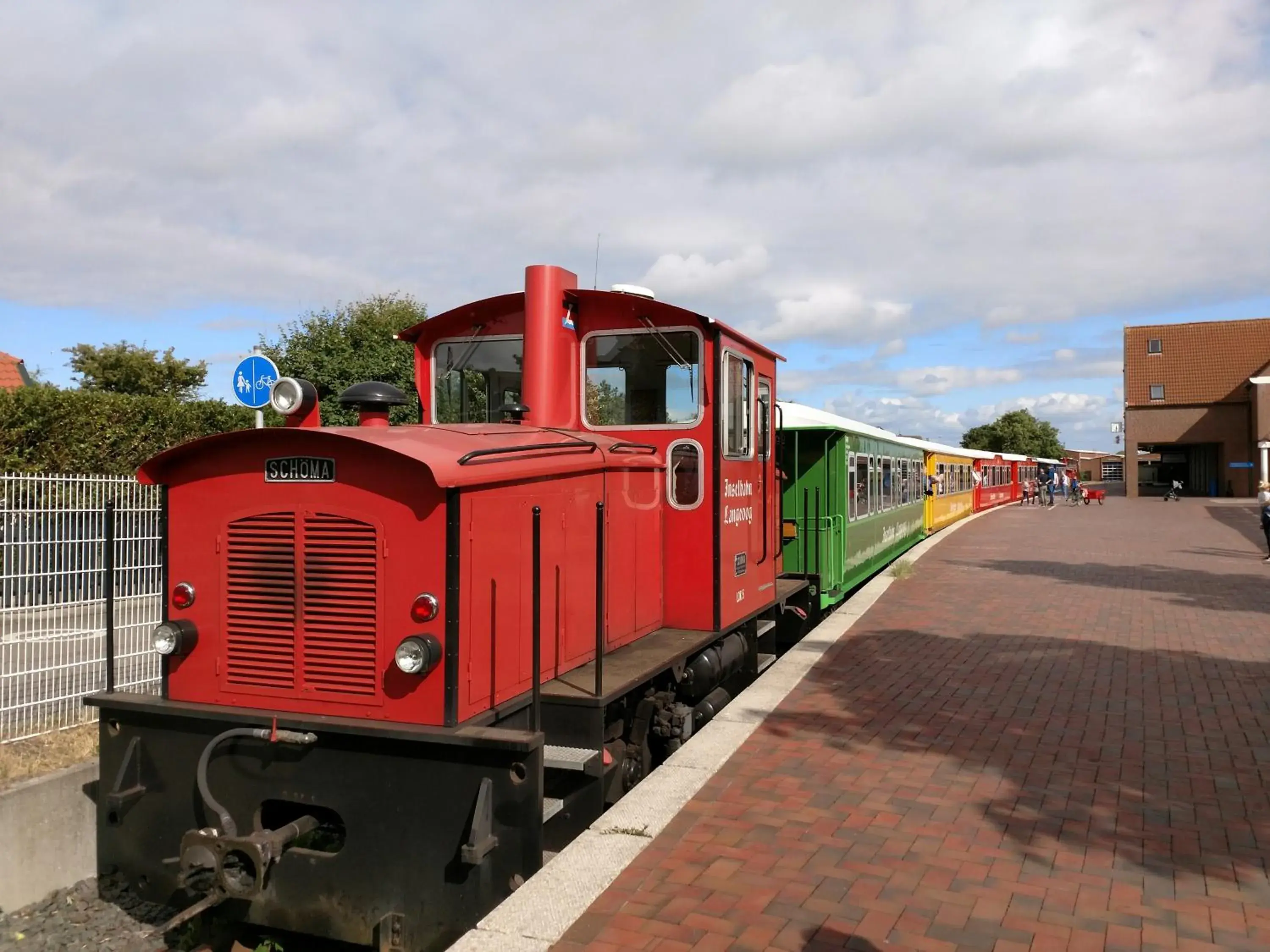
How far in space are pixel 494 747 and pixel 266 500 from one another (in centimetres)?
148

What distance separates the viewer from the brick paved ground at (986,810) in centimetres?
356

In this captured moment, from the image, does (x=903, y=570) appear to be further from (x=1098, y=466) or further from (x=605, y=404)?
(x=1098, y=466)

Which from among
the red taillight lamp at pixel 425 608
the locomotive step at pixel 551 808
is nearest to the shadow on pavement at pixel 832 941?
the locomotive step at pixel 551 808

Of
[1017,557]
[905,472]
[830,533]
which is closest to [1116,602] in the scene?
[830,533]

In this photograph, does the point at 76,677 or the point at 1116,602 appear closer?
the point at 76,677

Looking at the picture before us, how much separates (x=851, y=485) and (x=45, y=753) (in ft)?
29.8

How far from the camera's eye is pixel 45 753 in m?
5.67

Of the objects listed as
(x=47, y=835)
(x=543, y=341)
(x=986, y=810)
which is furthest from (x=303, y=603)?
(x=986, y=810)

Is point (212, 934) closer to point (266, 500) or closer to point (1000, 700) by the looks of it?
point (266, 500)

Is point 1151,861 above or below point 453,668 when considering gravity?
below

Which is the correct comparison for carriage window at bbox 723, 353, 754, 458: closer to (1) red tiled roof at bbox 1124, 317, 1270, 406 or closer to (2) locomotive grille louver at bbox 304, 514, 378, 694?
(2) locomotive grille louver at bbox 304, 514, 378, 694

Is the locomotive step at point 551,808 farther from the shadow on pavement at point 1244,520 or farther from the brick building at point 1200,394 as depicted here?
the brick building at point 1200,394

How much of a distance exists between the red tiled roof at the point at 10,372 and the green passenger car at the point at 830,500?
16.4 m

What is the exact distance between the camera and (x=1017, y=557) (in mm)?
17359
